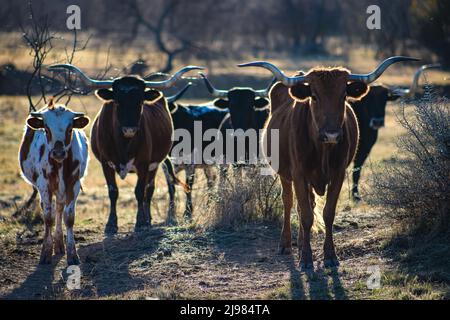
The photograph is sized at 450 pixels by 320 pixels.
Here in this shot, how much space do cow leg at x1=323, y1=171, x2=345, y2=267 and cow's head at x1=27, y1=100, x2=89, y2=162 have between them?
2839 millimetres

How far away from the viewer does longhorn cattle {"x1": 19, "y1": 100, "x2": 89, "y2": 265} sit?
9.06 meters

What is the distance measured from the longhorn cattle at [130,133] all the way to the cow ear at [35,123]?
189cm

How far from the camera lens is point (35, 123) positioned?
9148 millimetres

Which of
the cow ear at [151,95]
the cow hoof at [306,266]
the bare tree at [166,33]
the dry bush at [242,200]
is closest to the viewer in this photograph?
the cow hoof at [306,266]

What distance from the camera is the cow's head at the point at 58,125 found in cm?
893

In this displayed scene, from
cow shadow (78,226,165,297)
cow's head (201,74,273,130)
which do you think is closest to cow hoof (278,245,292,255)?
cow shadow (78,226,165,297)

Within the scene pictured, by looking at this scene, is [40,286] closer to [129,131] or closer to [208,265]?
[208,265]

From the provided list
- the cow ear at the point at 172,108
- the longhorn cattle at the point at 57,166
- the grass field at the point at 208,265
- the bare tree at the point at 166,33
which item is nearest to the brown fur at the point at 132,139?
the grass field at the point at 208,265

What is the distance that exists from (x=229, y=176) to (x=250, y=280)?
10.3 ft

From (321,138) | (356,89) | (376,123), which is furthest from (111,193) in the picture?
(376,123)

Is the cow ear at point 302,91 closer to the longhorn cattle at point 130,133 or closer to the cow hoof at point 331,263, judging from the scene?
the cow hoof at point 331,263

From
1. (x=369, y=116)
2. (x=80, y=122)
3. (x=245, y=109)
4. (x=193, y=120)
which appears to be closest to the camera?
(x=80, y=122)

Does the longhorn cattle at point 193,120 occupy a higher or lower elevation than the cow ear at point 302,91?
lower

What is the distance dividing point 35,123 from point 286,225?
3.04m
